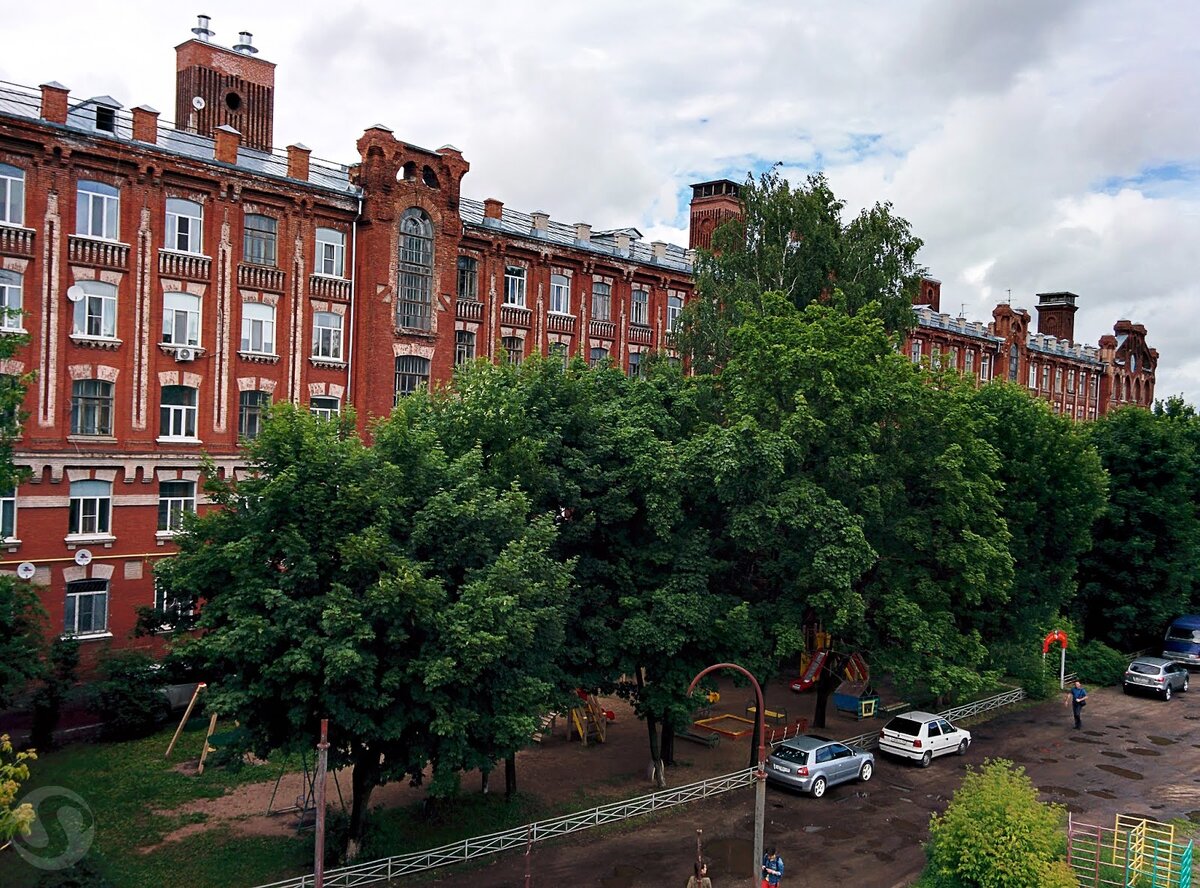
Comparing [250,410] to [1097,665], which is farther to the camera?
[1097,665]

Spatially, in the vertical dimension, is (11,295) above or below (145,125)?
below

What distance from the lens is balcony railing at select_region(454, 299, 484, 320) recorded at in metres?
41.9

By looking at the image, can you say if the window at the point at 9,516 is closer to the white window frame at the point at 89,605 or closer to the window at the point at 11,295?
the white window frame at the point at 89,605

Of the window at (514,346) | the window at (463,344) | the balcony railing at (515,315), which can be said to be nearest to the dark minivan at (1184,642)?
the window at (514,346)

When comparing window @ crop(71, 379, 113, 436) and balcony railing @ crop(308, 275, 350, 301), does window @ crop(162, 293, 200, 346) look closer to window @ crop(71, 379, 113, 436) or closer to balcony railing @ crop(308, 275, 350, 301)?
window @ crop(71, 379, 113, 436)

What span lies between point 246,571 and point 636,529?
1080 cm

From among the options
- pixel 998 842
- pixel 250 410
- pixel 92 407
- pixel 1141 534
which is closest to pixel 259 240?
pixel 250 410

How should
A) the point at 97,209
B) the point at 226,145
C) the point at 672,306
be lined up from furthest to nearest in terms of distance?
the point at 672,306 → the point at 226,145 → the point at 97,209

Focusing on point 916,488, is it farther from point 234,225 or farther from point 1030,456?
point 234,225

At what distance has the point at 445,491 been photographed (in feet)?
68.2

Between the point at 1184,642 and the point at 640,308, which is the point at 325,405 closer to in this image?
the point at 640,308

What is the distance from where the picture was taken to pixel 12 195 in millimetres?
30750

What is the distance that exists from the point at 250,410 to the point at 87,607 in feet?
29.2

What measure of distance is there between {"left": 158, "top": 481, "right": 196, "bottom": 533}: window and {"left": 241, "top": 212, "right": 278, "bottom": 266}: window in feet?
28.6
